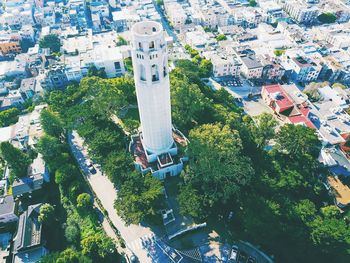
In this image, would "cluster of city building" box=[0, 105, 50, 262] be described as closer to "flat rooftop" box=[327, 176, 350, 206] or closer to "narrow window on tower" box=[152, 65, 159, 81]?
"narrow window on tower" box=[152, 65, 159, 81]

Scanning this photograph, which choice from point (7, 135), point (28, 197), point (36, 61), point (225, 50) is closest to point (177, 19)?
point (225, 50)

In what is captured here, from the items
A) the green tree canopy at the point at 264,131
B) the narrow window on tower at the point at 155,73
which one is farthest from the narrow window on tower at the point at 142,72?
the green tree canopy at the point at 264,131

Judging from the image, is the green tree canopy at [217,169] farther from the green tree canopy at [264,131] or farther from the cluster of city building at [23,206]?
the cluster of city building at [23,206]

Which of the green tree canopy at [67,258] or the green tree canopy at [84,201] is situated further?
the green tree canopy at [84,201]

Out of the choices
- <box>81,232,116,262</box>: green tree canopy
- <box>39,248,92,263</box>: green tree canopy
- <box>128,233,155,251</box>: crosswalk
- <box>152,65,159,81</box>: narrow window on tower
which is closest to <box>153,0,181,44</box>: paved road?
<box>152,65,159,81</box>: narrow window on tower

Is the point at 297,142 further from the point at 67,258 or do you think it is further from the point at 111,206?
the point at 67,258
